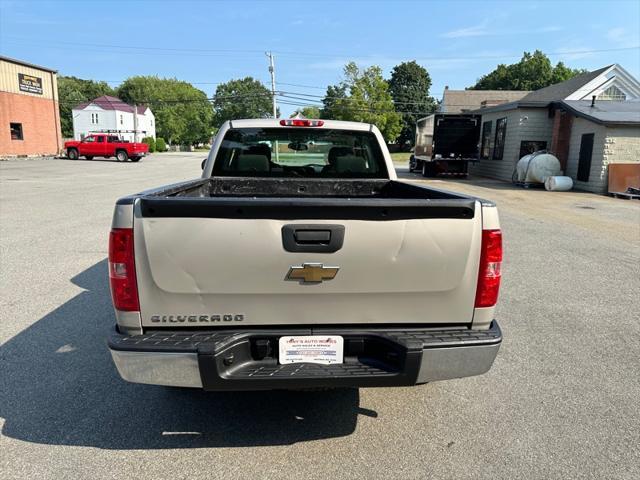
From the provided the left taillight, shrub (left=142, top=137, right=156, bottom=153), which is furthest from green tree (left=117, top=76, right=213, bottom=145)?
the left taillight

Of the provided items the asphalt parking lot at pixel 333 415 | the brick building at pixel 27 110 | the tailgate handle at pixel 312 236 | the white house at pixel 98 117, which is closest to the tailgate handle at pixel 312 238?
the tailgate handle at pixel 312 236

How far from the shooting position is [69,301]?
5.21m

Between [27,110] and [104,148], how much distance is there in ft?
22.0

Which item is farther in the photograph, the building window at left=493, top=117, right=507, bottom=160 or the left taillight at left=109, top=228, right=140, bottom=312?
the building window at left=493, top=117, right=507, bottom=160

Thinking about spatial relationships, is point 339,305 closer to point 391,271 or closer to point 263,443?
point 391,271

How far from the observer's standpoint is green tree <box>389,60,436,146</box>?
247 ft

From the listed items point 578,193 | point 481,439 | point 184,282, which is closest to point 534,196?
point 578,193

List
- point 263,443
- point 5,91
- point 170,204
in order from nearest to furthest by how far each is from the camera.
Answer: point 170,204 → point 263,443 → point 5,91

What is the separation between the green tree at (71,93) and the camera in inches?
3214

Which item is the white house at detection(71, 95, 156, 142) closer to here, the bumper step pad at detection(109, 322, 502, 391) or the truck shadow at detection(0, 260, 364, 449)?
the truck shadow at detection(0, 260, 364, 449)

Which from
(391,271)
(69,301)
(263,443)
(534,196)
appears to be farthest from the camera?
(534,196)

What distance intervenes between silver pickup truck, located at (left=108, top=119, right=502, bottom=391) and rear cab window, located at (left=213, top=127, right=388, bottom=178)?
242cm

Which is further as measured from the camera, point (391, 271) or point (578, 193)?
point (578, 193)

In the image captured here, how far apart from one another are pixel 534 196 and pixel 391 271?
55.8ft
